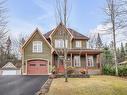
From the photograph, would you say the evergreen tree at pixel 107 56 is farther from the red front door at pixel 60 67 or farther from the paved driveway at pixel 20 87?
the paved driveway at pixel 20 87

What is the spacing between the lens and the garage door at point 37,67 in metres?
41.0

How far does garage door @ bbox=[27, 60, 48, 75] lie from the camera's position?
4100 centimetres

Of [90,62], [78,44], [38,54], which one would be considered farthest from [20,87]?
[78,44]

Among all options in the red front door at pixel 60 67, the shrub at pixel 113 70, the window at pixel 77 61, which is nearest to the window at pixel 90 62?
the window at pixel 77 61

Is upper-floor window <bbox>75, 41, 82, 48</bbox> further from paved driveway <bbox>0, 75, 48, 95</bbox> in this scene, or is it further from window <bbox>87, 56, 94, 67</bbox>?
paved driveway <bbox>0, 75, 48, 95</bbox>

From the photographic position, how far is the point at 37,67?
41.2 meters

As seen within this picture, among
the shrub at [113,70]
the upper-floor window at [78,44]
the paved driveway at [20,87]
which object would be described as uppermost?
the upper-floor window at [78,44]

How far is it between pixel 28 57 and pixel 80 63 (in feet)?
27.6

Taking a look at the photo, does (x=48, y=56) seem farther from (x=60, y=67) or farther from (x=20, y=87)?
(x=20, y=87)

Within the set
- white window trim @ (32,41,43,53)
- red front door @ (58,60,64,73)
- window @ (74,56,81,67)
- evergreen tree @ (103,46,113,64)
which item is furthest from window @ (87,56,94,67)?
evergreen tree @ (103,46,113,64)

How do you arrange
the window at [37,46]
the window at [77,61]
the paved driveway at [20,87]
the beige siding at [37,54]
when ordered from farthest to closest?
the window at [77,61]
the window at [37,46]
the beige siding at [37,54]
the paved driveway at [20,87]

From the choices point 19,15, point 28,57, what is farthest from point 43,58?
point 19,15

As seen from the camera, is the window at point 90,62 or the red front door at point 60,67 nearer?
the red front door at point 60,67

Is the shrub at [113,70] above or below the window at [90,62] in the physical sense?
below
